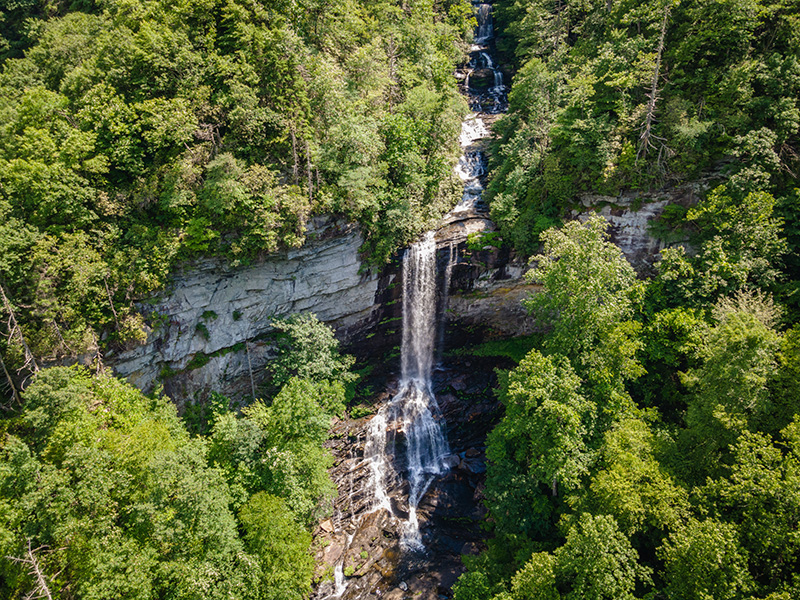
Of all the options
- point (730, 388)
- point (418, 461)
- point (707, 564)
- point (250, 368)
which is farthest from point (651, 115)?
point (250, 368)

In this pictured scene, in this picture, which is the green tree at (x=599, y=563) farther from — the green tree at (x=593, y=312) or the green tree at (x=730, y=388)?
the green tree at (x=593, y=312)

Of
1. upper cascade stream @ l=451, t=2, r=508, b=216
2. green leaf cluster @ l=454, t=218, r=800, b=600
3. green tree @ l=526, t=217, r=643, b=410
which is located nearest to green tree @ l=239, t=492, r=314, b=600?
green leaf cluster @ l=454, t=218, r=800, b=600

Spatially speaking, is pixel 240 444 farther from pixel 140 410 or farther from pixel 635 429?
pixel 635 429

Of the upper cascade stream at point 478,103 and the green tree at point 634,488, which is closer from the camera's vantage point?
the green tree at point 634,488

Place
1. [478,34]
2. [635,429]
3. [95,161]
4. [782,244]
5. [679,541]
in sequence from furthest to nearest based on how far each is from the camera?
[478,34] → [95,161] → [782,244] → [635,429] → [679,541]

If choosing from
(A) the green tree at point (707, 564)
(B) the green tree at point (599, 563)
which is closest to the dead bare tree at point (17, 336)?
(B) the green tree at point (599, 563)

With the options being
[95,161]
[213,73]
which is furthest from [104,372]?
[213,73]

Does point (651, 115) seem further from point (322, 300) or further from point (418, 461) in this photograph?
point (418, 461)
